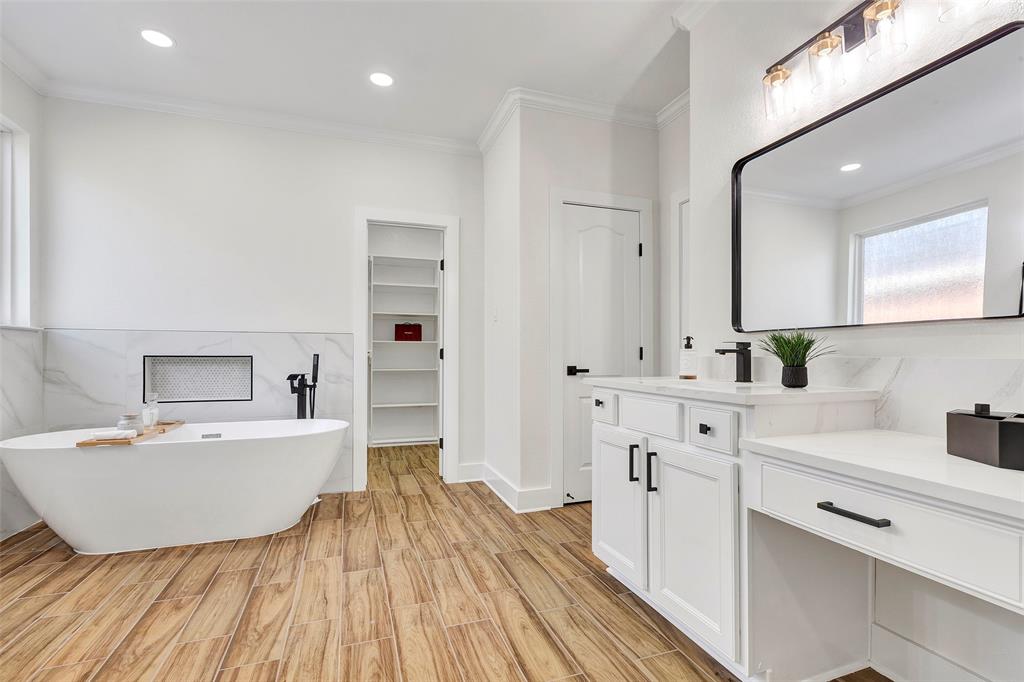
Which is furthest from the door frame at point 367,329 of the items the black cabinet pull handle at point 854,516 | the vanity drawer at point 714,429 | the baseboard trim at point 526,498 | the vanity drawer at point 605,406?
the black cabinet pull handle at point 854,516

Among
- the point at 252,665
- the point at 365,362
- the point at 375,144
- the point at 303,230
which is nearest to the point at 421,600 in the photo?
the point at 252,665

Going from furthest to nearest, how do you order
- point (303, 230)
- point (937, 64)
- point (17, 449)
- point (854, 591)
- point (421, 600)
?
point (303, 230) < point (17, 449) < point (421, 600) < point (854, 591) < point (937, 64)

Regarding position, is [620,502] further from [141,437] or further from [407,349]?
[407,349]

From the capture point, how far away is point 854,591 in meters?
1.50

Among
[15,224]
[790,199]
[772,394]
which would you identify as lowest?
[772,394]

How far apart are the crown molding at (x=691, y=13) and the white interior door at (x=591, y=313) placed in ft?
3.94

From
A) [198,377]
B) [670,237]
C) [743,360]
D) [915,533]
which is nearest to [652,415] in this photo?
[743,360]

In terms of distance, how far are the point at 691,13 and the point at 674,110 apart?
1.02 m

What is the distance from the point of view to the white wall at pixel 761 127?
1259 millimetres

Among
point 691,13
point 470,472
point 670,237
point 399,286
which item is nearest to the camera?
point 691,13

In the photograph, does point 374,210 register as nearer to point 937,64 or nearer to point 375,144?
point 375,144

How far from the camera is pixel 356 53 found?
2744mm

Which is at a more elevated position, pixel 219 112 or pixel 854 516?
pixel 219 112

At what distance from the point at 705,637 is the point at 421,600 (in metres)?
1.13
